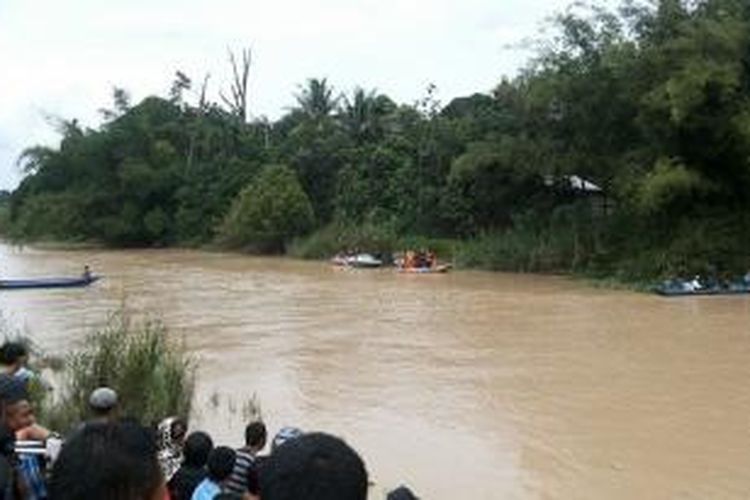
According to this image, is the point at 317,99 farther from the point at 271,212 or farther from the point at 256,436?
the point at 256,436

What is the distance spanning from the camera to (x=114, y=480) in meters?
2.05

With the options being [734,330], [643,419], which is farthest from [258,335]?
[643,419]

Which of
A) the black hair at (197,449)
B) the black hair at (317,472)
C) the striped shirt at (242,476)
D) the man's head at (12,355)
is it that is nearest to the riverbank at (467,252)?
the man's head at (12,355)

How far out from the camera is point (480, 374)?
14188 millimetres

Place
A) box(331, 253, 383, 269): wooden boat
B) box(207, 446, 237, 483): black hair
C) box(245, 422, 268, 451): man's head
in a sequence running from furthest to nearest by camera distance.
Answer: box(331, 253, 383, 269): wooden boat < box(245, 422, 268, 451): man's head < box(207, 446, 237, 483): black hair

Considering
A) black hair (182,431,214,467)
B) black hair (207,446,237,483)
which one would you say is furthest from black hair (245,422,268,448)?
black hair (207,446,237,483)

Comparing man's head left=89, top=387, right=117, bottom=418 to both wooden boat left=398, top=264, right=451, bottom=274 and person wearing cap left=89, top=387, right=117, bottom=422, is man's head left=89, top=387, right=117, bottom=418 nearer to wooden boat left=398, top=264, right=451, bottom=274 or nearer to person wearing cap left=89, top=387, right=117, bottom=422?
person wearing cap left=89, top=387, right=117, bottom=422

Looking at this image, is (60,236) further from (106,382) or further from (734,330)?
(106,382)

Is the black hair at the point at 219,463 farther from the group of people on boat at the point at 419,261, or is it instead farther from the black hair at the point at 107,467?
the group of people on boat at the point at 419,261

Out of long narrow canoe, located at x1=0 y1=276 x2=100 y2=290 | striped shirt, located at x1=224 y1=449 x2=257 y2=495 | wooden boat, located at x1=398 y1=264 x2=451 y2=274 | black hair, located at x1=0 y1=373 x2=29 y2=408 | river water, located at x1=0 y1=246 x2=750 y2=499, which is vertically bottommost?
river water, located at x1=0 y1=246 x2=750 y2=499

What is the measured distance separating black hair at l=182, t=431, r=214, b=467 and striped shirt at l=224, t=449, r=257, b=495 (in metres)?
0.13

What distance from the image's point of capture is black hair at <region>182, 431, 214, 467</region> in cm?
504

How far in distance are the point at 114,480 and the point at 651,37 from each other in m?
26.4

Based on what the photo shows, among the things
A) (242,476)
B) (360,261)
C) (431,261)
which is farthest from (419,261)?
(242,476)
